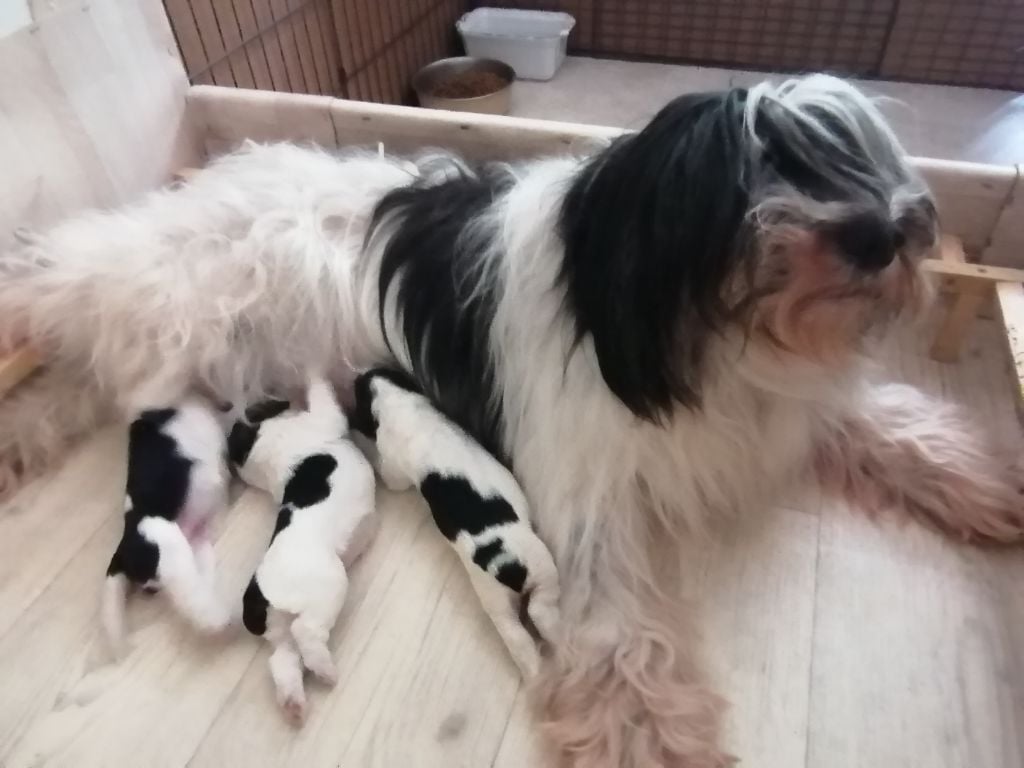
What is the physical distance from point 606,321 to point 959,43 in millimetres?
2148

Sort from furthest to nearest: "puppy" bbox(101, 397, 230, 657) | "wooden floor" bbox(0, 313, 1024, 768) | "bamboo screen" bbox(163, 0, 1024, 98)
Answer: "bamboo screen" bbox(163, 0, 1024, 98), "puppy" bbox(101, 397, 230, 657), "wooden floor" bbox(0, 313, 1024, 768)

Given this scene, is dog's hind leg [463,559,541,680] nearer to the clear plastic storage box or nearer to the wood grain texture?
the wood grain texture

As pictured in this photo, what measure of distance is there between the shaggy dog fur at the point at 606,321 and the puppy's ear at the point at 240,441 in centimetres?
10

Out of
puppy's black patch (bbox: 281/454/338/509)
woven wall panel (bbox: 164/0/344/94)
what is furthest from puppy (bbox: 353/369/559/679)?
woven wall panel (bbox: 164/0/344/94)

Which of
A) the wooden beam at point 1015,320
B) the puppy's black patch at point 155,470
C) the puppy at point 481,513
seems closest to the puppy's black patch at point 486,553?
the puppy at point 481,513

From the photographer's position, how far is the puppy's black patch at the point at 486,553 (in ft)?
4.00

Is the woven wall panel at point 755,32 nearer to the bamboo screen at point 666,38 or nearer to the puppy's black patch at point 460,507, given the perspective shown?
the bamboo screen at point 666,38

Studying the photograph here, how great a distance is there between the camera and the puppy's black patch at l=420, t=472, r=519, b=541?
1.25 m

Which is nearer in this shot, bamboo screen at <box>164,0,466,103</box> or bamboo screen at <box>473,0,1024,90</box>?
bamboo screen at <box>164,0,466,103</box>

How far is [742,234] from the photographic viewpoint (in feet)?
3.25

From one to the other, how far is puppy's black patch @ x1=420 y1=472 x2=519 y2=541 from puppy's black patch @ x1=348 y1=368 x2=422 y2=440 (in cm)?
20

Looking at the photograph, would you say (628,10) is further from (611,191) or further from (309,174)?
(611,191)

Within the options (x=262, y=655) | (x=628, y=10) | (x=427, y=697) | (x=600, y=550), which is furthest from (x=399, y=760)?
(x=628, y=10)

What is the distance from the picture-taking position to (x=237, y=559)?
1428mm
